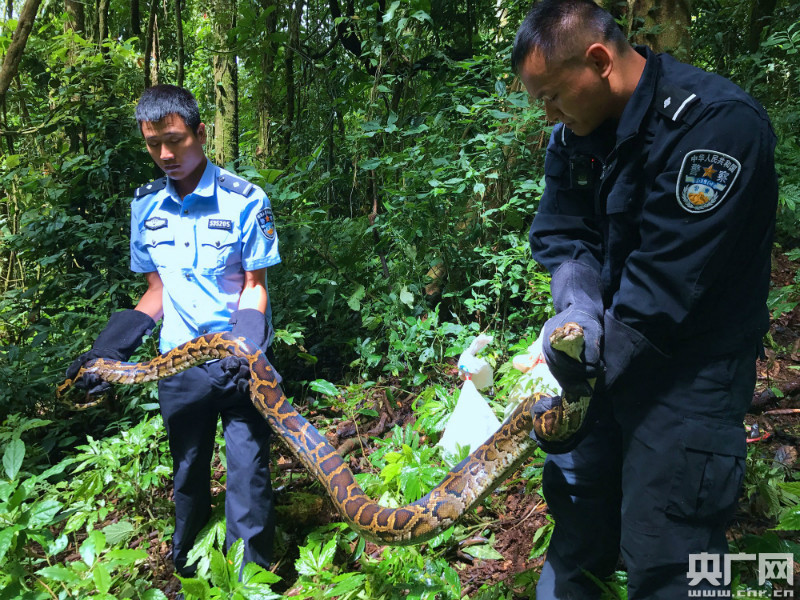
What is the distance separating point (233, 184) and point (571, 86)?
1.96 m

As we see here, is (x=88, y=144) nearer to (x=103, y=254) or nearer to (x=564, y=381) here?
(x=103, y=254)

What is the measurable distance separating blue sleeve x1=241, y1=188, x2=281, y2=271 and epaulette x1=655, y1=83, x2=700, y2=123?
1999 millimetres

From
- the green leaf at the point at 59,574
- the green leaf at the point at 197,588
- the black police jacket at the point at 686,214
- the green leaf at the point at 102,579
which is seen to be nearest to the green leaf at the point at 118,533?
the green leaf at the point at 59,574

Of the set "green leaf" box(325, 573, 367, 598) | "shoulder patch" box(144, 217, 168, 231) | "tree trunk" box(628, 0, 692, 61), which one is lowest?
"green leaf" box(325, 573, 367, 598)

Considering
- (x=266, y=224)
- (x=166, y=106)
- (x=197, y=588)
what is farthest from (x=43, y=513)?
(x=166, y=106)

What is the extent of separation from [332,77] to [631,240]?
5555 millimetres

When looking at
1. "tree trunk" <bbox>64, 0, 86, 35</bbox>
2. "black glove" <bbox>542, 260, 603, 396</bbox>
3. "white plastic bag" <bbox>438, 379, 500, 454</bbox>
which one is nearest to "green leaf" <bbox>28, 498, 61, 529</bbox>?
"white plastic bag" <bbox>438, 379, 500, 454</bbox>

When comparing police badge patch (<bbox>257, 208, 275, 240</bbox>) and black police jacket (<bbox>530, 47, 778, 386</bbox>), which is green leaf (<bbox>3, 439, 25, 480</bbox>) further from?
black police jacket (<bbox>530, 47, 778, 386</bbox>)

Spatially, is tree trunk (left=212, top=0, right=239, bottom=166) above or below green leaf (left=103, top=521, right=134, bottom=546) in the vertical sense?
above

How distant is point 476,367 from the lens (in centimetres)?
371

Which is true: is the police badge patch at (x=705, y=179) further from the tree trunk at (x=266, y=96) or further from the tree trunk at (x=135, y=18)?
the tree trunk at (x=135, y=18)

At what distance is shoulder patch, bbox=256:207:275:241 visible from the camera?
2.99m

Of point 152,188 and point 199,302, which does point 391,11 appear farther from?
point 199,302

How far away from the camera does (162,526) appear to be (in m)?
3.56
